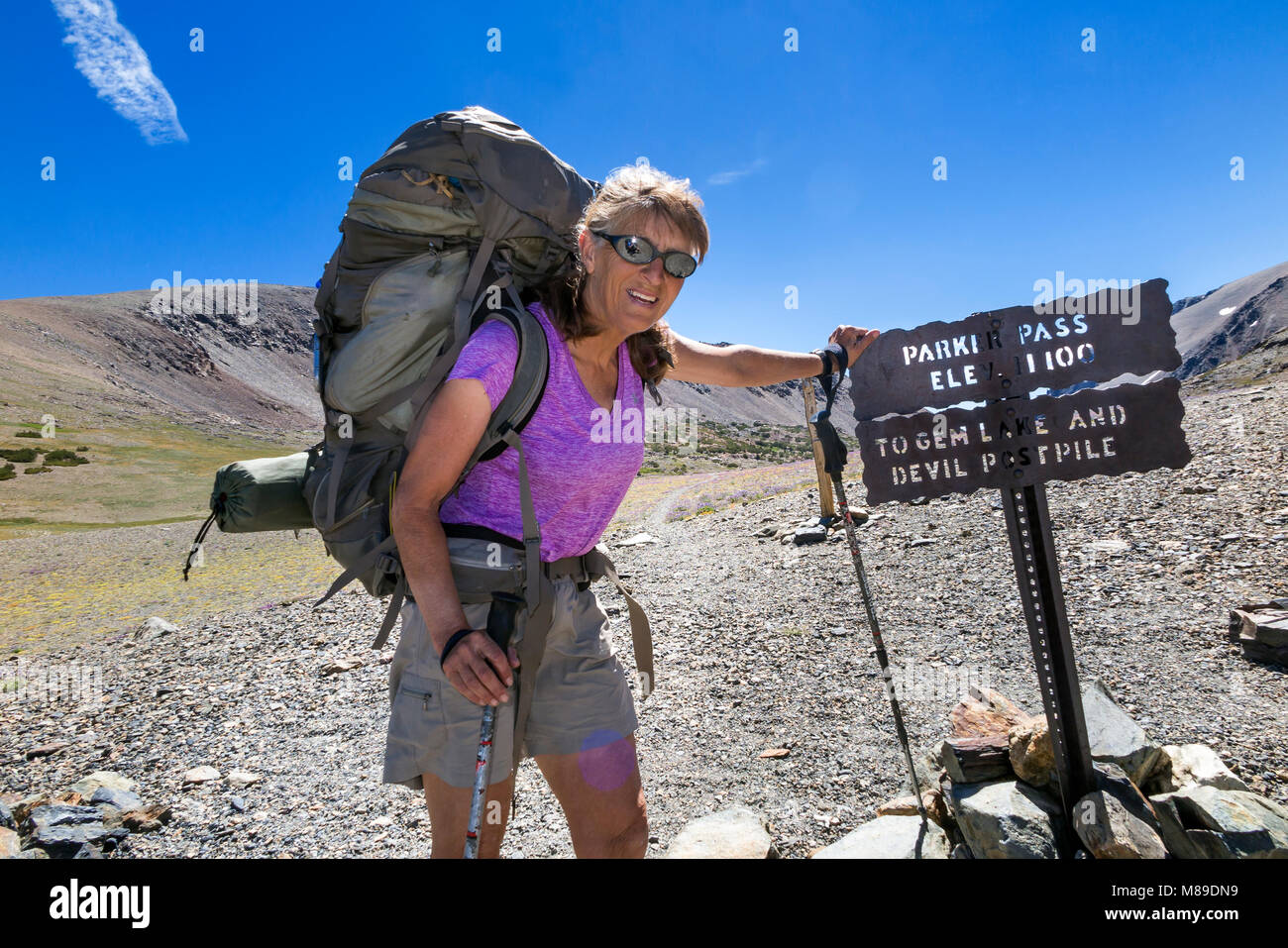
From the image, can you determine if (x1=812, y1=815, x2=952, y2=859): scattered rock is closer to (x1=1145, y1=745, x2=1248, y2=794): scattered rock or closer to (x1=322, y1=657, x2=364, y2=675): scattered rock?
(x1=1145, y1=745, x2=1248, y2=794): scattered rock

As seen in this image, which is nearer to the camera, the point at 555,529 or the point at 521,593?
the point at 521,593

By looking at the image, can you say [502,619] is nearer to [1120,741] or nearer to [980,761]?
[980,761]

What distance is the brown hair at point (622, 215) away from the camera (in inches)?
82.7

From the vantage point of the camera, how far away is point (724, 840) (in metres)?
3.53

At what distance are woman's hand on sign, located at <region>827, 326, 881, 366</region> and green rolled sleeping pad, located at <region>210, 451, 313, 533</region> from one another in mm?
2347

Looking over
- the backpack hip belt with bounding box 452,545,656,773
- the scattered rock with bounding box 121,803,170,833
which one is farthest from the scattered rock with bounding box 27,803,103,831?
the backpack hip belt with bounding box 452,545,656,773

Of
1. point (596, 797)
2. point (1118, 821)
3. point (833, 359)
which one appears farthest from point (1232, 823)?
point (596, 797)

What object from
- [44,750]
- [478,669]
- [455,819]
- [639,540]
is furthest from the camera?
[639,540]

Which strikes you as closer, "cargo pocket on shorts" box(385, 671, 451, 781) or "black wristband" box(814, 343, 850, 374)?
"cargo pocket on shorts" box(385, 671, 451, 781)

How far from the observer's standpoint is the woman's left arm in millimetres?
2895

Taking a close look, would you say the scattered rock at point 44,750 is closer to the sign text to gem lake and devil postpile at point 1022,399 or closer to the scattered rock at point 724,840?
the scattered rock at point 724,840

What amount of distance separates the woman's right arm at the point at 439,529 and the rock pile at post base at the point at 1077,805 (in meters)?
2.45

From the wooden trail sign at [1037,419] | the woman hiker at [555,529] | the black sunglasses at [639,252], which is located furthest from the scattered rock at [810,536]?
the black sunglasses at [639,252]

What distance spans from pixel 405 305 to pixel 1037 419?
2.55 metres
